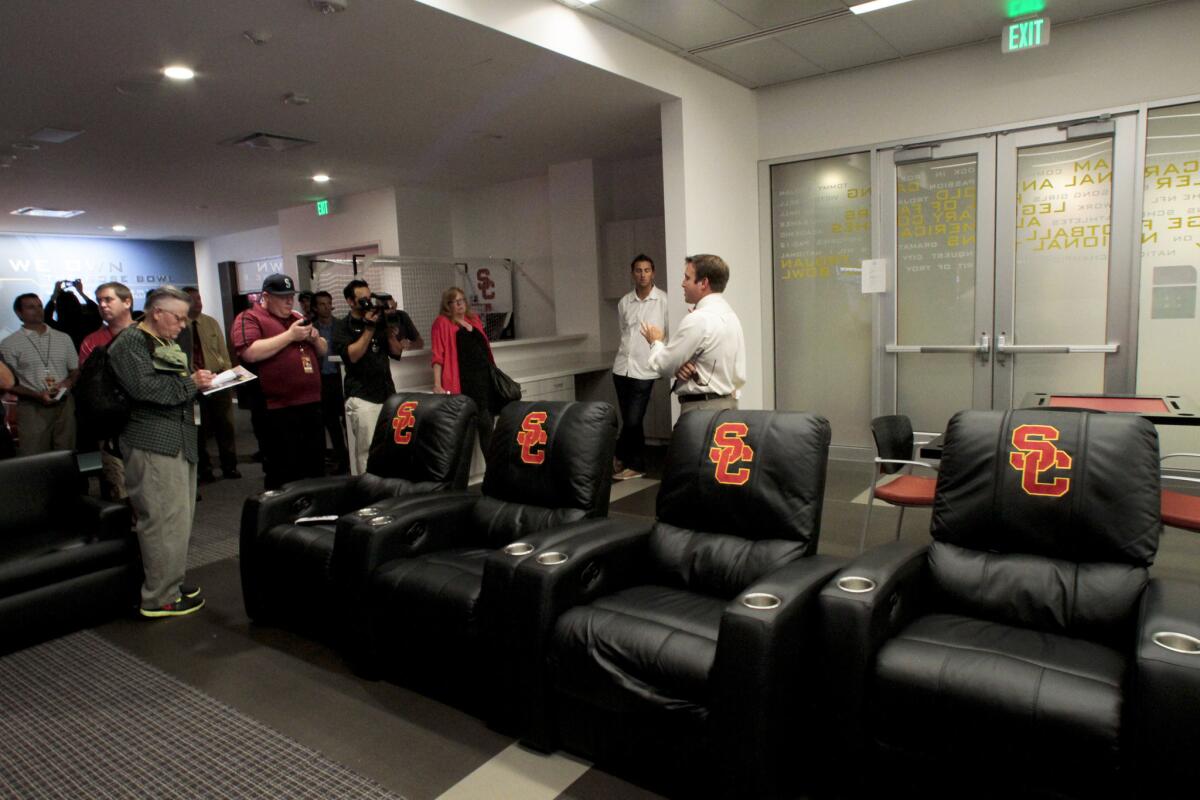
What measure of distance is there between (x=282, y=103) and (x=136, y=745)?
4.02 meters

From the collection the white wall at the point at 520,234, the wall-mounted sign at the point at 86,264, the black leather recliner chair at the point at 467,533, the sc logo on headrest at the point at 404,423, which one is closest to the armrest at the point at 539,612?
→ the black leather recliner chair at the point at 467,533

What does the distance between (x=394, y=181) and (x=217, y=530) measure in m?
4.30

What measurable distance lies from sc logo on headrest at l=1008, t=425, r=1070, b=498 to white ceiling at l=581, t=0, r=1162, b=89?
9.88 feet

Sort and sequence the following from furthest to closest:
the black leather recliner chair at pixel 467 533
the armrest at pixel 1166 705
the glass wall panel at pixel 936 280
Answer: the glass wall panel at pixel 936 280 < the black leather recliner chair at pixel 467 533 < the armrest at pixel 1166 705

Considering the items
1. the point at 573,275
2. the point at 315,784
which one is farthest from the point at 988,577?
the point at 573,275

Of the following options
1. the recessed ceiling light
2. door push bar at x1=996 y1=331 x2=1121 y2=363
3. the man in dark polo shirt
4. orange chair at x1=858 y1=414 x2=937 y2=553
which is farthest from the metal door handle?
the man in dark polo shirt

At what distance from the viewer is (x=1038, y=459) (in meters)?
2.13

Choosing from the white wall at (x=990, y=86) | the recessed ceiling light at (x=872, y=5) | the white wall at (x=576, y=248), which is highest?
the recessed ceiling light at (x=872, y=5)

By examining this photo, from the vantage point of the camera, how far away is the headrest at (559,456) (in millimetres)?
2803

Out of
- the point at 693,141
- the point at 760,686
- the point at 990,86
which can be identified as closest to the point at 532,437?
the point at 760,686

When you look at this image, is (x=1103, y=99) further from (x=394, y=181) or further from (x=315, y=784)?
(x=394, y=181)

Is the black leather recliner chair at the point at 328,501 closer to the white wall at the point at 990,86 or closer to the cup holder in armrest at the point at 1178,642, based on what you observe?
the cup holder in armrest at the point at 1178,642

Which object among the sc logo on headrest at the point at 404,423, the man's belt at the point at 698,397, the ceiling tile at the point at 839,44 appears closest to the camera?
the sc logo on headrest at the point at 404,423

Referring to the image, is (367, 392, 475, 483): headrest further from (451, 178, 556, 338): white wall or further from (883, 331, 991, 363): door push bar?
(451, 178, 556, 338): white wall
